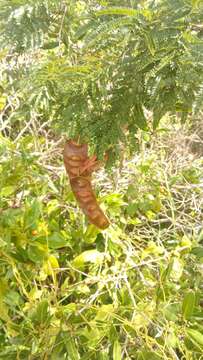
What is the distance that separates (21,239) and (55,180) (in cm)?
39

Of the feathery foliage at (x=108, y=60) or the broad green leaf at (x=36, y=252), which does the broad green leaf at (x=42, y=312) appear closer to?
the broad green leaf at (x=36, y=252)

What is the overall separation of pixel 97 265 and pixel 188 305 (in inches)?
13.2

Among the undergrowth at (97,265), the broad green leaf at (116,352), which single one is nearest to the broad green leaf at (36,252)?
the undergrowth at (97,265)

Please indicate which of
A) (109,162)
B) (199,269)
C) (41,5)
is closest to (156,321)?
(199,269)

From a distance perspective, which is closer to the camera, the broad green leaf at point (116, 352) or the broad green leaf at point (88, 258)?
the broad green leaf at point (116, 352)

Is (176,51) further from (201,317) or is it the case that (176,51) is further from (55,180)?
(55,180)

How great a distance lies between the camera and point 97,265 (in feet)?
4.49

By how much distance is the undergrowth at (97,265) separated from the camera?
45.3 inches

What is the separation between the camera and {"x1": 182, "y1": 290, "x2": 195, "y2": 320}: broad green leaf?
1.12 meters

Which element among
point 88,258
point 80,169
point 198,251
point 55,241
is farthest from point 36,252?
point 198,251

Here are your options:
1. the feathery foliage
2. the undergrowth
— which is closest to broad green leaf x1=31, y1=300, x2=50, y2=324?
the undergrowth

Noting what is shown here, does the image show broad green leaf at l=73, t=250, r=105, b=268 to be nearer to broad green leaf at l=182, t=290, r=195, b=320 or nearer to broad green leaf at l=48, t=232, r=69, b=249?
broad green leaf at l=48, t=232, r=69, b=249

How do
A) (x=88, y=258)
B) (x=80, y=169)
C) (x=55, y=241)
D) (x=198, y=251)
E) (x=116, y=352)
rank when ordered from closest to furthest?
(x=80, y=169)
(x=116, y=352)
(x=55, y=241)
(x=88, y=258)
(x=198, y=251)

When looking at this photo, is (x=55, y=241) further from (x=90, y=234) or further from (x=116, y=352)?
(x=116, y=352)
